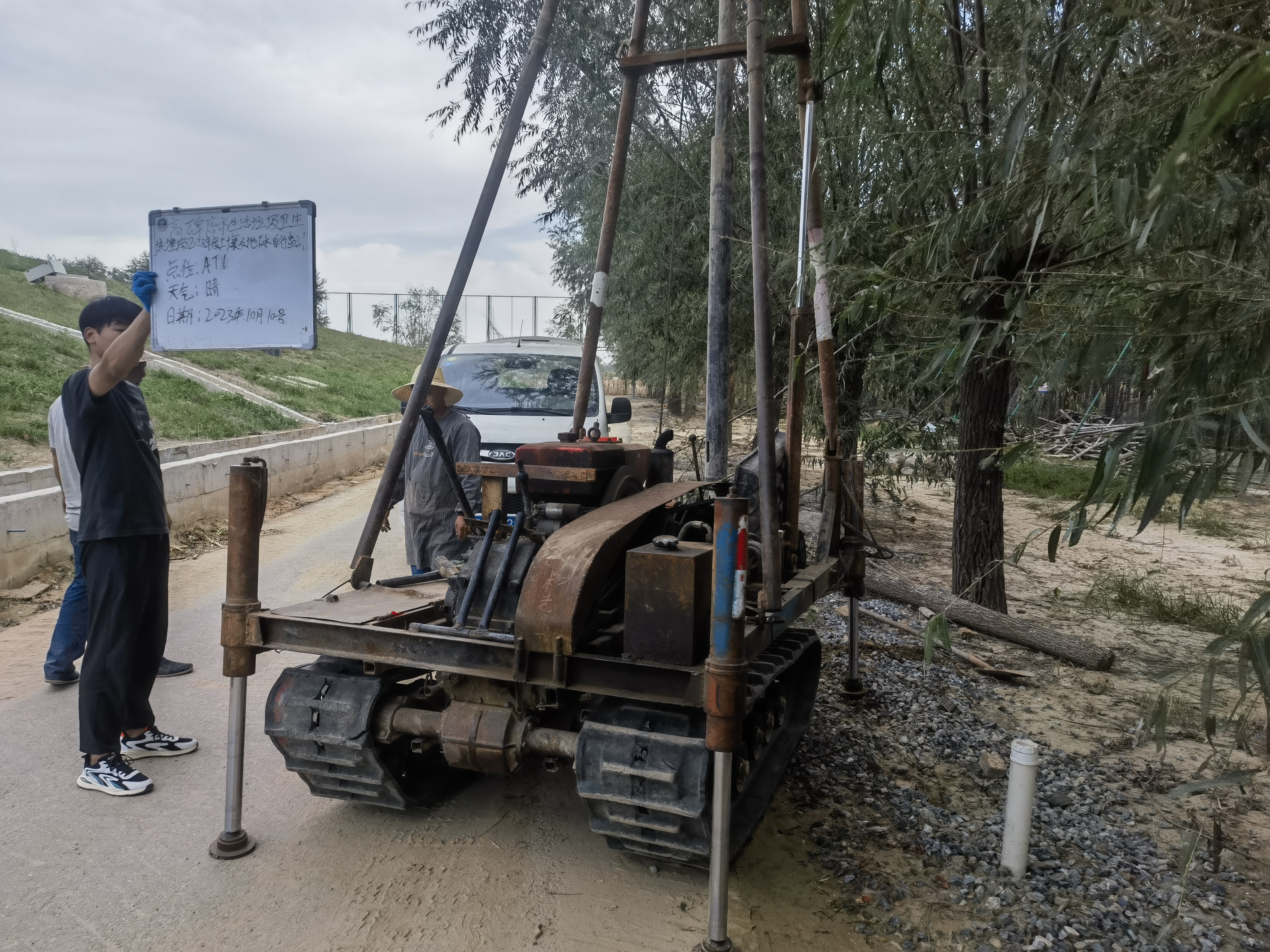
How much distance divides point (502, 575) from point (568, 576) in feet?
1.45

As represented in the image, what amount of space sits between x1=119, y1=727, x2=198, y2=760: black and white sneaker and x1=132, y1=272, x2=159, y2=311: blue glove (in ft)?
6.77

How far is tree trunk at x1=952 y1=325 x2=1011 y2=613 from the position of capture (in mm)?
6734

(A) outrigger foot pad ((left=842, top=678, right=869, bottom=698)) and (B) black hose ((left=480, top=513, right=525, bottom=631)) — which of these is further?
(A) outrigger foot pad ((left=842, top=678, right=869, bottom=698))

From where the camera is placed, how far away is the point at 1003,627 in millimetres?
A: 6547

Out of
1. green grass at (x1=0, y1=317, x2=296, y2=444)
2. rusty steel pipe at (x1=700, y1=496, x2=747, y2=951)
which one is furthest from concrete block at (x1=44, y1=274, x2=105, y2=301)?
rusty steel pipe at (x1=700, y1=496, x2=747, y2=951)

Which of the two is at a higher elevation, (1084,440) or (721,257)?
(721,257)

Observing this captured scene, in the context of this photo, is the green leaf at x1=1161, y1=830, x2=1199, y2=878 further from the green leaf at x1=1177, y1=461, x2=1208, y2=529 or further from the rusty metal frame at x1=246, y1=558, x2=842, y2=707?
the rusty metal frame at x1=246, y1=558, x2=842, y2=707

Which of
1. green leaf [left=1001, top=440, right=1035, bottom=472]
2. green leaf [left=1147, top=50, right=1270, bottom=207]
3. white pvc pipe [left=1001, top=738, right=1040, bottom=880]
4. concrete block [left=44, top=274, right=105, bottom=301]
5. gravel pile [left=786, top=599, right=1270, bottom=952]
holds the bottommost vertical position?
gravel pile [left=786, top=599, right=1270, bottom=952]

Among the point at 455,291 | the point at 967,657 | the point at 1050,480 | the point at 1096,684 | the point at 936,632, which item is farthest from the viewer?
the point at 1050,480

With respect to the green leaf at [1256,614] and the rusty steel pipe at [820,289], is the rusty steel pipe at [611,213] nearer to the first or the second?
the rusty steel pipe at [820,289]

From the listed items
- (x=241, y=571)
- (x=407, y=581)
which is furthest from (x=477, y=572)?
(x=407, y=581)

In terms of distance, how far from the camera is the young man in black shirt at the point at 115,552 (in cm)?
385

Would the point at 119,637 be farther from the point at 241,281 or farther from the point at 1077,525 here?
the point at 1077,525

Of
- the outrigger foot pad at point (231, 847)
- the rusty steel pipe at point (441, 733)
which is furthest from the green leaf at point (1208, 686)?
the outrigger foot pad at point (231, 847)
